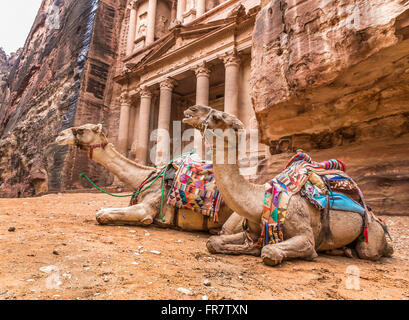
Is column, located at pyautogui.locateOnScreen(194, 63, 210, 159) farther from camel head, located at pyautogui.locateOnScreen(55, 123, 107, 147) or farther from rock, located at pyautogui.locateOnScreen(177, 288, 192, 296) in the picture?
rock, located at pyautogui.locateOnScreen(177, 288, 192, 296)

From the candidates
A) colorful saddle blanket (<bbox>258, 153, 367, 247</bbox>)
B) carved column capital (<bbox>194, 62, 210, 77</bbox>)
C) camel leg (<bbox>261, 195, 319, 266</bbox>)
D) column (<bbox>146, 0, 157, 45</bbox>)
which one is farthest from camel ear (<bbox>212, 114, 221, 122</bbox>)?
column (<bbox>146, 0, 157, 45</bbox>)

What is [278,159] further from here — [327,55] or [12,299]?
[12,299]

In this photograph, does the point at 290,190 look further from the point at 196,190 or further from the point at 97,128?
the point at 97,128

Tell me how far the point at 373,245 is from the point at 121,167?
356 cm

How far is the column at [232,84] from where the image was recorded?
13.3m

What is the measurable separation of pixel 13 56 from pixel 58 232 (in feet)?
186

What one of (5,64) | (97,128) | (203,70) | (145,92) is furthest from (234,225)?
(5,64)

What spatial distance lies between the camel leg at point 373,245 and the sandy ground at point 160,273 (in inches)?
3.0

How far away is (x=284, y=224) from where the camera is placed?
7.63 feet

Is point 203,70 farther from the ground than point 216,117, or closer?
farther from the ground

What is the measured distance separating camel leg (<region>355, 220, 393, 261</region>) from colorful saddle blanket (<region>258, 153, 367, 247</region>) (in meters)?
0.13

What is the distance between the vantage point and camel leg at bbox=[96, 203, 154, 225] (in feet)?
11.8

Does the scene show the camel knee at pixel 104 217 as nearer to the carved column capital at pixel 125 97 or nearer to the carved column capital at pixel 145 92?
the carved column capital at pixel 145 92

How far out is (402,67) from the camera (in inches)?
162
